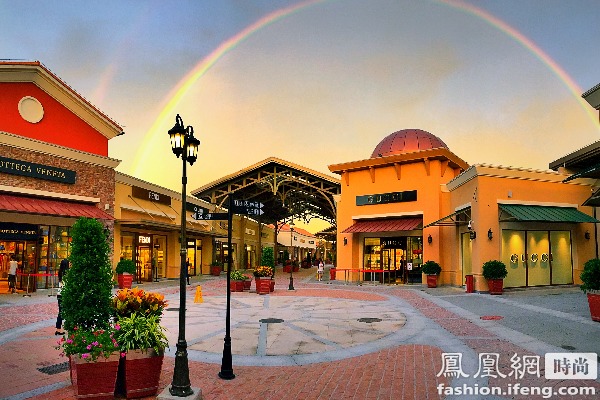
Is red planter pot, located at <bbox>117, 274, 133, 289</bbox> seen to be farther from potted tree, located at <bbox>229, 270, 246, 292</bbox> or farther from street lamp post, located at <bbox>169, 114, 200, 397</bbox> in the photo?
street lamp post, located at <bbox>169, 114, 200, 397</bbox>

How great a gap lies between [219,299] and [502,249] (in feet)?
47.0

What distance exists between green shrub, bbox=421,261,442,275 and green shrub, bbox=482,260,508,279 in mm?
5379

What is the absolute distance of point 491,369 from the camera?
7844mm

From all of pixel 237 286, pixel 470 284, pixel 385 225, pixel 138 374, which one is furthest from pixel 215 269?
pixel 138 374

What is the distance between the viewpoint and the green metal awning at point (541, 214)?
68.0ft

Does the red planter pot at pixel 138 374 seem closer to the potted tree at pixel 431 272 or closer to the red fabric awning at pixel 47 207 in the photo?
the red fabric awning at pixel 47 207

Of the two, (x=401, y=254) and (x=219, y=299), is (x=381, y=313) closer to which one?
(x=219, y=299)

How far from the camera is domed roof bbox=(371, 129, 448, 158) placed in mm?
33709

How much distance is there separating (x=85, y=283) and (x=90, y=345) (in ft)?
3.20

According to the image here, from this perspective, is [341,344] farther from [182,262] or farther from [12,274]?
[12,274]

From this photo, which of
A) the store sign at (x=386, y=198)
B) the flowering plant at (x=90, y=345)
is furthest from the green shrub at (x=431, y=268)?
the flowering plant at (x=90, y=345)

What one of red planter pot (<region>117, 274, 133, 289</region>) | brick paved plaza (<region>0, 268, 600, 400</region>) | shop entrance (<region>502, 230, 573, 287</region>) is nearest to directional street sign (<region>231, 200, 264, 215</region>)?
brick paved plaza (<region>0, 268, 600, 400</region>)

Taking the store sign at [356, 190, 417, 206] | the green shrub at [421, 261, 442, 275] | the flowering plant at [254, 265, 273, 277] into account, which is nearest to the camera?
the flowering plant at [254, 265, 273, 277]

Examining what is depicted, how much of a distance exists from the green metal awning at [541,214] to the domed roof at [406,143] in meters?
12.3
